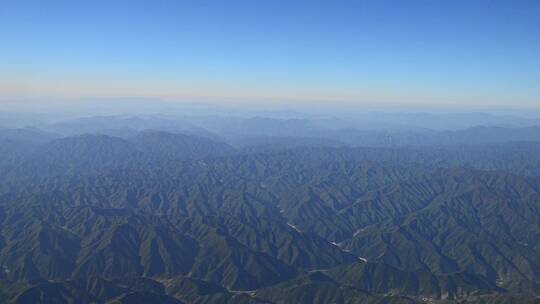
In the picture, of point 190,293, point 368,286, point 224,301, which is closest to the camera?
point 224,301

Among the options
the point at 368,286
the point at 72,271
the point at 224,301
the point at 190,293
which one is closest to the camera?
the point at 224,301

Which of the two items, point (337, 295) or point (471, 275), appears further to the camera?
point (471, 275)

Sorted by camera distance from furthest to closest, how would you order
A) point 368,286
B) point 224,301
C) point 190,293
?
point 368,286, point 190,293, point 224,301

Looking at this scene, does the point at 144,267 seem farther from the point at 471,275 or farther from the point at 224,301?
the point at 471,275

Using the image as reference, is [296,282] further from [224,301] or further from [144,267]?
[144,267]

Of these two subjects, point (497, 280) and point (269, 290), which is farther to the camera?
point (497, 280)

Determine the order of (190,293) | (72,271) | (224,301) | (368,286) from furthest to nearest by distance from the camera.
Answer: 1. (72,271)
2. (368,286)
3. (190,293)
4. (224,301)

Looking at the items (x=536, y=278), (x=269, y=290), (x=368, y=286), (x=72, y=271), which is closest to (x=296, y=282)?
(x=269, y=290)

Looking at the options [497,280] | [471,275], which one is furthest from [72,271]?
[497,280]
